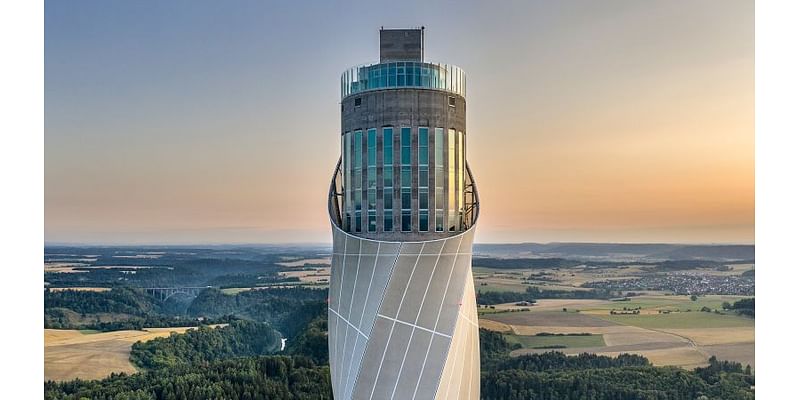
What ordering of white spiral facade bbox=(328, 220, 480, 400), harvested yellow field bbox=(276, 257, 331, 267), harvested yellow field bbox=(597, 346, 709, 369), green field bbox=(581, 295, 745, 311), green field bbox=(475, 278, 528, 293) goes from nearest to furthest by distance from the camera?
white spiral facade bbox=(328, 220, 480, 400), harvested yellow field bbox=(597, 346, 709, 369), green field bbox=(581, 295, 745, 311), green field bbox=(475, 278, 528, 293), harvested yellow field bbox=(276, 257, 331, 267)

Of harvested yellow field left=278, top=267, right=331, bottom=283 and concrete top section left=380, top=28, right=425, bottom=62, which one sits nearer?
concrete top section left=380, top=28, right=425, bottom=62

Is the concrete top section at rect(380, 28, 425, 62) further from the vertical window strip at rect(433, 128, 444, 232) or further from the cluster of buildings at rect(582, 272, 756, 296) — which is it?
the cluster of buildings at rect(582, 272, 756, 296)

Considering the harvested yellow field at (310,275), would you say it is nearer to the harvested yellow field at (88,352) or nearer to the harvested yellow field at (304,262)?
the harvested yellow field at (304,262)

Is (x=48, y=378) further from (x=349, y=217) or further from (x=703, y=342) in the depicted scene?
(x=703, y=342)

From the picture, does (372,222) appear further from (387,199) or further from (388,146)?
(388,146)

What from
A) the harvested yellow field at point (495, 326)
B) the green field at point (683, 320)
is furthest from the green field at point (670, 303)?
the harvested yellow field at point (495, 326)

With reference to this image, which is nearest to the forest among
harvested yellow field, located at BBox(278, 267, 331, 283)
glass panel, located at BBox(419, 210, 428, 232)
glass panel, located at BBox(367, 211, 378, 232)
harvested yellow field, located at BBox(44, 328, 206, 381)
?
harvested yellow field, located at BBox(44, 328, 206, 381)

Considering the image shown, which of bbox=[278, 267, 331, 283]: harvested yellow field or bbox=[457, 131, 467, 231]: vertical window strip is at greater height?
bbox=[457, 131, 467, 231]: vertical window strip

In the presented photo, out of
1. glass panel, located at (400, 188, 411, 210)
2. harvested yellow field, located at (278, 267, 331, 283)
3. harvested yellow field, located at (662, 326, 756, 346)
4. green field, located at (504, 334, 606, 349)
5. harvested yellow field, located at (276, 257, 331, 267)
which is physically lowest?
green field, located at (504, 334, 606, 349)
